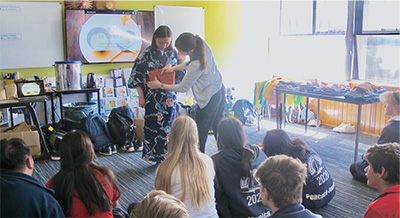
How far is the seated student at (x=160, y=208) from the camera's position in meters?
1.10

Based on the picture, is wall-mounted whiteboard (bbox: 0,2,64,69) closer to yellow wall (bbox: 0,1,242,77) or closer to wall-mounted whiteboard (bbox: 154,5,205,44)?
wall-mounted whiteboard (bbox: 154,5,205,44)

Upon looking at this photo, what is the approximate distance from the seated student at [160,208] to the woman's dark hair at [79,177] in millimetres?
715

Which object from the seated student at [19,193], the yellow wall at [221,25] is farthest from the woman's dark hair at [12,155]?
the yellow wall at [221,25]

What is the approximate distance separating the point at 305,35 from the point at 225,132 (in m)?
4.22

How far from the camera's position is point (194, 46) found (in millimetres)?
3264

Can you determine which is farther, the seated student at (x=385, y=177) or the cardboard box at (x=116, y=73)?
the cardboard box at (x=116, y=73)

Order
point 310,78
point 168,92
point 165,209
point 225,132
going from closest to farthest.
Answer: point 165,209 → point 225,132 → point 168,92 → point 310,78

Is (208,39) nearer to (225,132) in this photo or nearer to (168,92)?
(168,92)

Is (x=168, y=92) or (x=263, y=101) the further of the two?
(x=263, y=101)

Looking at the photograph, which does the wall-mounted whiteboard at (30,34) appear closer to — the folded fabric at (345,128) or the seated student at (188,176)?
the seated student at (188,176)

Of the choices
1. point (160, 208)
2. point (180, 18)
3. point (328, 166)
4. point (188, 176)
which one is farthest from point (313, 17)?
point (160, 208)

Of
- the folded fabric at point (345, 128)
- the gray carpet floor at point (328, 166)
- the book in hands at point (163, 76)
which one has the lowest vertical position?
the gray carpet floor at point (328, 166)

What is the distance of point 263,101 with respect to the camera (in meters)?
5.16

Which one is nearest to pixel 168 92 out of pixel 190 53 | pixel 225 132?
pixel 190 53
